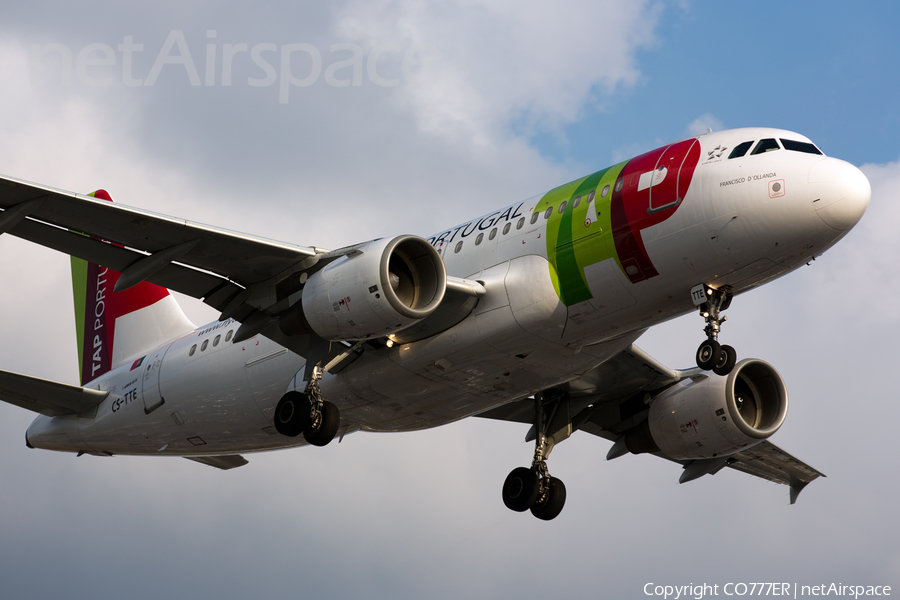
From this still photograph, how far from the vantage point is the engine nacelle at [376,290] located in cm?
1903

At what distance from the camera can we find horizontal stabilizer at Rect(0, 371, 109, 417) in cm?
2491

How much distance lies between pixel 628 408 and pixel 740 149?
1045 centimetres

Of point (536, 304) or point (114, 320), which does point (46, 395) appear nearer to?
point (114, 320)

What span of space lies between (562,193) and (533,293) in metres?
2.22

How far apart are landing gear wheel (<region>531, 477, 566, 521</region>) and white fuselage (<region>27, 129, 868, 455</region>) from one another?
12.8 ft

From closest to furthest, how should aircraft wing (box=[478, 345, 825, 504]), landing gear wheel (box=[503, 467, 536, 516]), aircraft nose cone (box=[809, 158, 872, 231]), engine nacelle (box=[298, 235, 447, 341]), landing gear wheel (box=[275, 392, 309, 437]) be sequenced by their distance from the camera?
1. aircraft nose cone (box=[809, 158, 872, 231])
2. engine nacelle (box=[298, 235, 447, 341])
3. landing gear wheel (box=[275, 392, 309, 437])
4. landing gear wheel (box=[503, 467, 536, 516])
5. aircraft wing (box=[478, 345, 825, 504])

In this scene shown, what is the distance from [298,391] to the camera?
21922 millimetres

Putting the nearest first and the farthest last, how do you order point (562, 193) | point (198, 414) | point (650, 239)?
point (650, 239), point (562, 193), point (198, 414)

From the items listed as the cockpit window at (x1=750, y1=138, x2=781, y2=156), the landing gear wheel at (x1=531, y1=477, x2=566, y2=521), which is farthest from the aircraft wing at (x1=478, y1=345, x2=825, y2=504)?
the cockpit window at (x1=750, y1=138, x2=781, y2=156)

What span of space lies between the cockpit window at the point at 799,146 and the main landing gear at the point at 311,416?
1020 cm

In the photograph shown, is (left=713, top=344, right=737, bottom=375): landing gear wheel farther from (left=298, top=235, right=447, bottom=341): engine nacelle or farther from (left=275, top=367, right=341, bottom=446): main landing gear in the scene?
(left=275, top=367, right=341, bottom=446): main landing gear

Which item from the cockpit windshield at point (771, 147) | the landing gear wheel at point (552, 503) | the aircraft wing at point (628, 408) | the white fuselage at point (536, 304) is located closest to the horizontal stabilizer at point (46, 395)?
the white fuselage at point (536, 304)

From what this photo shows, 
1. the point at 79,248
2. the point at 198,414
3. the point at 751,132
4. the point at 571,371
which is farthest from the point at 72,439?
the point at 751,132

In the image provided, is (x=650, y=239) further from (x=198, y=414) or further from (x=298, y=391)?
(x=198, y=414)
